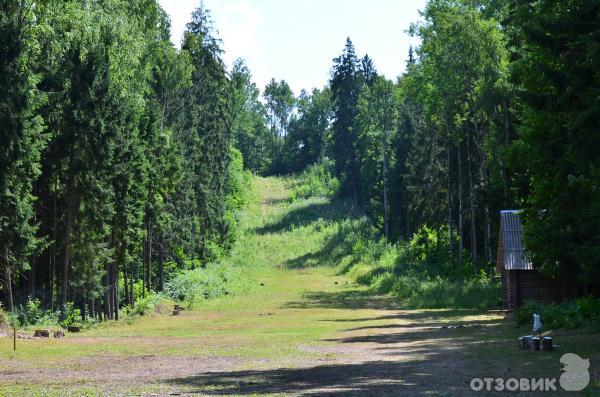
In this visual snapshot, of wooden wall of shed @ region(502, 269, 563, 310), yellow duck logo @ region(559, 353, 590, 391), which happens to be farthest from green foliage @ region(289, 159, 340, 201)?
yellow duck logo @ region(559, 353, 590, 391)

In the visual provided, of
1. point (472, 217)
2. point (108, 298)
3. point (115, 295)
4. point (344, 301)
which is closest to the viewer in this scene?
point (108, 298)

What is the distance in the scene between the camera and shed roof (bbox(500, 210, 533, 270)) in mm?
36031

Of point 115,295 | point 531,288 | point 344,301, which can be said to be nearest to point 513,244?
point 531,288

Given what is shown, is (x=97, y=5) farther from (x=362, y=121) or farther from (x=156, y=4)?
(x=362, y=121)

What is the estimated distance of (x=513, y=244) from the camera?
36781mm

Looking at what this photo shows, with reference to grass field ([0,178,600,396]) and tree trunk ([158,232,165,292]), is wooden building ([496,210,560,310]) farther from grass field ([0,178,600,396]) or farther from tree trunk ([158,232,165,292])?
tree trunk ([158,232,165,292])

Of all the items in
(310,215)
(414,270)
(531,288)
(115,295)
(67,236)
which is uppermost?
(310,215)

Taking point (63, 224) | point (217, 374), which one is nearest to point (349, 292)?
point (63, 224)

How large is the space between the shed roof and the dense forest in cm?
179

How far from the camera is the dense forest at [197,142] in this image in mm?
23531

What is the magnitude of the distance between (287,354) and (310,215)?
8270 cm

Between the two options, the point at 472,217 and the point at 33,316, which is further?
the point at 472,217

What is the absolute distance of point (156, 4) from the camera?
5472 cm

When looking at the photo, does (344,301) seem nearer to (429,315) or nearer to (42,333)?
(429,315)
